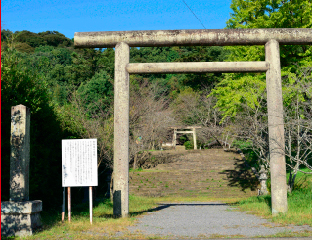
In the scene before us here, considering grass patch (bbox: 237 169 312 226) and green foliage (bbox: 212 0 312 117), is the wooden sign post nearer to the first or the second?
grass patch (bbox: 237 169 312 226)

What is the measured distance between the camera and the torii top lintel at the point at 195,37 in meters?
8.51

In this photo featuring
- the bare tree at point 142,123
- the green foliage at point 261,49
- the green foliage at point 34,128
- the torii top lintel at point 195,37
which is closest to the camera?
the green foliage at point 34,128

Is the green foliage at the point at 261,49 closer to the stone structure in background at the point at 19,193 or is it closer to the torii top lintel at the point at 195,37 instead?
the torii top lintel at the point at 195,37

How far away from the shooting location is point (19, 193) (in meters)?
5.92

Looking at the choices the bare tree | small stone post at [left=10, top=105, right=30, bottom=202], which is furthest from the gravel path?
the bare tree

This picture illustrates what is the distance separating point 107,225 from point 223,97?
11388 mm

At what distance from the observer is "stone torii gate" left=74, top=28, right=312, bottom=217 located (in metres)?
8.19

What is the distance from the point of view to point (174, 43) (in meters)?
8.67

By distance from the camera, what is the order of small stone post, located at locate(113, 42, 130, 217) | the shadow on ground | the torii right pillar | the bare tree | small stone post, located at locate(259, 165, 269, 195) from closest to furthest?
the torii right pillar → small stone post, located at locate(113, 42, 130, 217) → small stone post, located at locate(259, 165, 269, 195) → the shadow on ground → the bare tree

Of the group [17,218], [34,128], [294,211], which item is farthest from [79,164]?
[294,211]

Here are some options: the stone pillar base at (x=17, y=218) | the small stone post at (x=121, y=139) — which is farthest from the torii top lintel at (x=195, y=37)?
the stone pillar base at (x=17, y=218)

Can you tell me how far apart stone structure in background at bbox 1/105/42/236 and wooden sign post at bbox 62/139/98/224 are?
1214 millimetres

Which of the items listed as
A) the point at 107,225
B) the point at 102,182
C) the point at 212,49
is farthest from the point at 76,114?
the point at 212,49

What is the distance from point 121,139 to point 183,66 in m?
2.70
